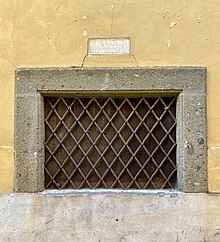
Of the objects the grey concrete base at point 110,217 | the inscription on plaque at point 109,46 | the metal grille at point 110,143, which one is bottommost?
the grey concrete base at point 110,217

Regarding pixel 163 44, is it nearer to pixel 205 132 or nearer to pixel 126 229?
pixel 205 132

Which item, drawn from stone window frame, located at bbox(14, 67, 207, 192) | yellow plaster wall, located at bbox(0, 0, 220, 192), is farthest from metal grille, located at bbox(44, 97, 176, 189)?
yellow plaster wall, located at bbox(0, 0, 220, 192)

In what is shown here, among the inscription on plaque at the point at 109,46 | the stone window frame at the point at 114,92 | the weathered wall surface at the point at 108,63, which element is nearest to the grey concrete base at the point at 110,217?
the weathered wall surface at the point at 108,63

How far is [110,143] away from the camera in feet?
12.9

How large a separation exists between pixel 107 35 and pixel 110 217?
1482 millimetres

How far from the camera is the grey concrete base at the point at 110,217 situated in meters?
3.80

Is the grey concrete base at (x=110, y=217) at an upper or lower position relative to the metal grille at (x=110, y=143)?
lower

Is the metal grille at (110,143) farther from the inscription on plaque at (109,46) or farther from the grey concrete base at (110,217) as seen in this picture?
the inscription on plaque at (109,46)

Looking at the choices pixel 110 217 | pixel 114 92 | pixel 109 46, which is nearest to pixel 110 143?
pixel 114 92

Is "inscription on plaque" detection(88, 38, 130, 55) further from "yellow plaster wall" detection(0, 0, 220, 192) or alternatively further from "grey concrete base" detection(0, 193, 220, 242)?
"grey concrete base" detection(0, 193, 220, 242)

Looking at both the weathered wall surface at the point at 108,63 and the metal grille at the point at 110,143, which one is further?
the metal grille at the point at 110,143

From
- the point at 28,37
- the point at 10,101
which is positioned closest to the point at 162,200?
the point at 10,101

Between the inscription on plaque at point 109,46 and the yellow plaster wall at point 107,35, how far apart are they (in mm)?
43

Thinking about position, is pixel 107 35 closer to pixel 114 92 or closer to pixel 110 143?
pixel 114 92
